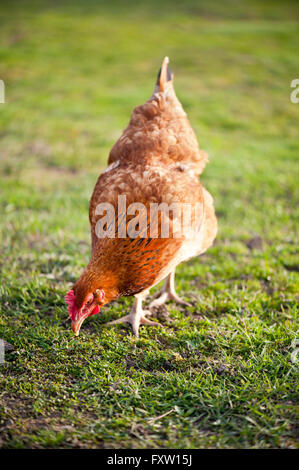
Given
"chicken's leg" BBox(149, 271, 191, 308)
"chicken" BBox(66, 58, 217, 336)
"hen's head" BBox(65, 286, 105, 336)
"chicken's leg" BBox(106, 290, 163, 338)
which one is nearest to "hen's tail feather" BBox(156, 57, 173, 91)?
"chicken" BBox(66, 58, 217, 336)

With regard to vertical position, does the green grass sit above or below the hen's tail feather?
below

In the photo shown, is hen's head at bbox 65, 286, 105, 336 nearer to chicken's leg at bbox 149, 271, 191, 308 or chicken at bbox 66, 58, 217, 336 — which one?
chicken at bbox 66, 58, 217, 336

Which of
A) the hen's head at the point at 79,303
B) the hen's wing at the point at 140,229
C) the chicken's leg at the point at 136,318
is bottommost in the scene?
the chicken's leg at the point at 136,318

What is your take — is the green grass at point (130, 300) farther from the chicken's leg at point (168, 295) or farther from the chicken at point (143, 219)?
the chicken at point (143, 219)

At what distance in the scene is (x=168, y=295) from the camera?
3.35m

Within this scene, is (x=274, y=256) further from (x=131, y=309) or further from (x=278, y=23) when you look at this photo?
(x=278, y=23)

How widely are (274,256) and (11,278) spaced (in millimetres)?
2598

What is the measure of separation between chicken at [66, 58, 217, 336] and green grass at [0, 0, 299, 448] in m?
0.36

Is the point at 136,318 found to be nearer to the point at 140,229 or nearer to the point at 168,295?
the point at 168,295

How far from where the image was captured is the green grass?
2.19 metres

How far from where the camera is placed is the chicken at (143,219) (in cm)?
254

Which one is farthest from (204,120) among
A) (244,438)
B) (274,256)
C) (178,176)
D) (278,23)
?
(278,23)

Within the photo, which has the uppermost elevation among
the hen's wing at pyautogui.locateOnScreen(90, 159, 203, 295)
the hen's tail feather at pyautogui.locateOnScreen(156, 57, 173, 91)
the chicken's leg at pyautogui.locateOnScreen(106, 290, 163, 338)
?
the hen's tail feather at pyautogui.locateOnScreen(156, 57, 173, 91)

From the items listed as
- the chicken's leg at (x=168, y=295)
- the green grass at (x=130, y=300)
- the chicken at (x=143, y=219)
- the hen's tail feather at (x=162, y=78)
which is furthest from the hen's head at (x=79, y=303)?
the hen's tail feather at (x=162, y=78)
